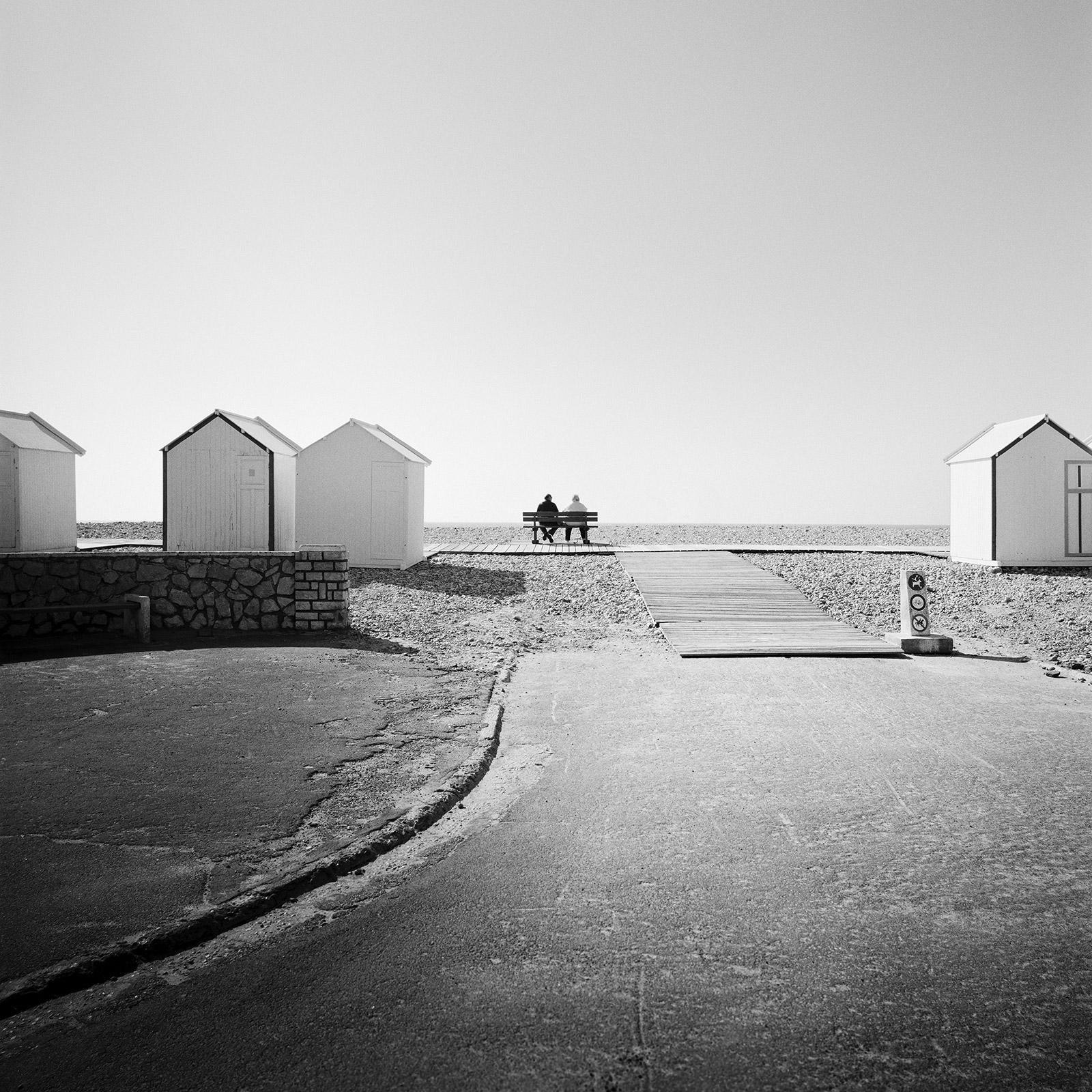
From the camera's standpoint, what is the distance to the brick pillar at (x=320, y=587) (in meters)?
11.3

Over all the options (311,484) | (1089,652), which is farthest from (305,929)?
(311,484)

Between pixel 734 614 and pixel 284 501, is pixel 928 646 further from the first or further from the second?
pixel 284 501

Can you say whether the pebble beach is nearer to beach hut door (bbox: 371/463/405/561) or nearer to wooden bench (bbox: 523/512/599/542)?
beach hut door (bbox: 371/463/405/561)

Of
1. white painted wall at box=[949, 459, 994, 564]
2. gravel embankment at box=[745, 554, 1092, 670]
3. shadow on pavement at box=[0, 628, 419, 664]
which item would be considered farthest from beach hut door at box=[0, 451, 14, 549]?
white painted wall at box=[949, 459, 994, 564]

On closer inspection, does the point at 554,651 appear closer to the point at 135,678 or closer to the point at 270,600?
the point at 270,600

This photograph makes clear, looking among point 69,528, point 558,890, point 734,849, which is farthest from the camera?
point 69,528

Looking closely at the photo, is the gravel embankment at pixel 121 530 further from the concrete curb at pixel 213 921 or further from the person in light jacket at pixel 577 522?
the concrete curb at pixel 213 921

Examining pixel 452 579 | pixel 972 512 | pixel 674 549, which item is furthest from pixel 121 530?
pixel 972 512

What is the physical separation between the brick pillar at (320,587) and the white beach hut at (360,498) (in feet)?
23.3

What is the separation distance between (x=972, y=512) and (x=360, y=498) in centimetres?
1324

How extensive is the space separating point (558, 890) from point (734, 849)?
997mm

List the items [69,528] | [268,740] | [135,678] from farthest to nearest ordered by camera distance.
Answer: [69,528], [135,678], [268,740]

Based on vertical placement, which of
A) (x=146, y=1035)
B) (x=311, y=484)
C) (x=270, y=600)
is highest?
(x=311, y=484)

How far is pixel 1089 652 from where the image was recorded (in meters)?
10.4
